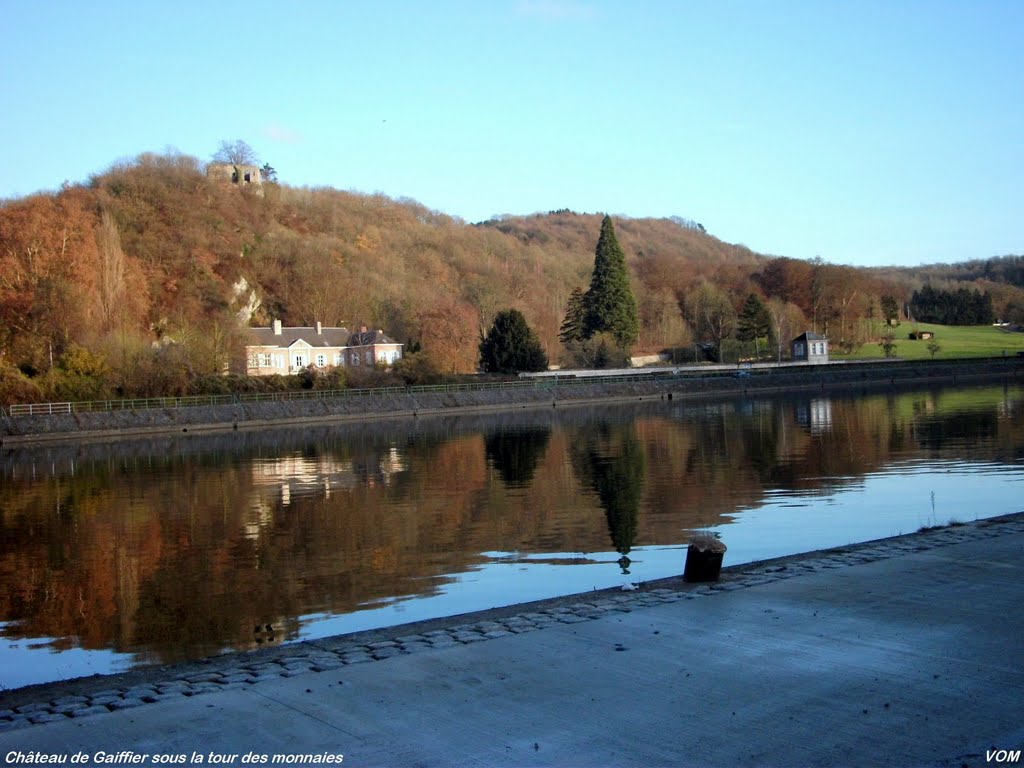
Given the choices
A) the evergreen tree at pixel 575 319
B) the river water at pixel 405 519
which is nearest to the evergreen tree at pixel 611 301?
the evergreen tree at pixel 575 319

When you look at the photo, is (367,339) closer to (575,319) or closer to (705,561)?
(575,319)

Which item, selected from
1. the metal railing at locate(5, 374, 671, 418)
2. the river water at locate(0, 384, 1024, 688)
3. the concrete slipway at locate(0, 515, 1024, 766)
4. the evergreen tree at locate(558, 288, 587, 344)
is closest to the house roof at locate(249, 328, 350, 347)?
the metal railing at locate(5, 374, 671, 418)

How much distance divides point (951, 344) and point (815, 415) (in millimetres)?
92858

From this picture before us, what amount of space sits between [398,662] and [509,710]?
185 centimetres

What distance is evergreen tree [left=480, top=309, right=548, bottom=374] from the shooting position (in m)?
88.5

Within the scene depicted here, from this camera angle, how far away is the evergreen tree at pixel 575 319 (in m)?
107

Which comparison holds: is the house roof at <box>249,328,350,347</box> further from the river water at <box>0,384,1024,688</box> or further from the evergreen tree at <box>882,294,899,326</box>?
the evergreen tree at <box>882,294,899,326</box>

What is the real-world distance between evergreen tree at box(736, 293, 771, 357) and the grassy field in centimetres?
1056

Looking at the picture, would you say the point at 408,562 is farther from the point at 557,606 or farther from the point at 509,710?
the point at 509,710

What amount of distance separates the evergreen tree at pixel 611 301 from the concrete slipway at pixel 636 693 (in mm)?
93267

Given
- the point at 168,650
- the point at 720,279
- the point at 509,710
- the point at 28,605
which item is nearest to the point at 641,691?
the point at 509,710

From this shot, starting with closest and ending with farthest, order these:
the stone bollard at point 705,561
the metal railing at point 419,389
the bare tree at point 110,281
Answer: the stone bollard at point 705,561 → the metal railing at point 419,389 → the bare tree at point 110,281

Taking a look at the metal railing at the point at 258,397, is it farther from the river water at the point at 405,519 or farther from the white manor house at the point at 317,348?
the white manor house at the point at 317,348

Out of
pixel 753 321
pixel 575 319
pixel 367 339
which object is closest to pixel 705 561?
pixel 367 339
